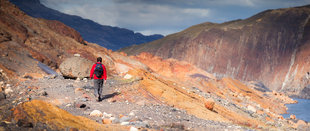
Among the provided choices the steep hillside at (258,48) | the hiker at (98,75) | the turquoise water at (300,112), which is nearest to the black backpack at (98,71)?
the hiker at (98,75)

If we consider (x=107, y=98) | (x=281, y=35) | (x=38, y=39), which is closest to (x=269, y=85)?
(x=281, y=35)

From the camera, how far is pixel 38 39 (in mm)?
23625

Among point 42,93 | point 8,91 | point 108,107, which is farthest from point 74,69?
point 108,107

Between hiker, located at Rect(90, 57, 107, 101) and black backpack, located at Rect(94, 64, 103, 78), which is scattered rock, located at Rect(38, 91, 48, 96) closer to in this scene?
hiker, located at Rect(90, 57, 107, 101)

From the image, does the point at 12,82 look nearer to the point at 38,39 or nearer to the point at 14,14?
the point at 38,39

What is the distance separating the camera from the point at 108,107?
27.3ft

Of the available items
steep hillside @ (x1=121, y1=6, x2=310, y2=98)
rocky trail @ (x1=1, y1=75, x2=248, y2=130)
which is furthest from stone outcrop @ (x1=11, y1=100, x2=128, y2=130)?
steep hillside @ (x1=121, y1=6, x2=310, y2=98)

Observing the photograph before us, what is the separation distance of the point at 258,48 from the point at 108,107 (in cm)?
10058

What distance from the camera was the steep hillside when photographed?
291 ft

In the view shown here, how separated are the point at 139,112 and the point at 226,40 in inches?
3964

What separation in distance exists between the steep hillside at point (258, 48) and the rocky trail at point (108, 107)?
81052mm

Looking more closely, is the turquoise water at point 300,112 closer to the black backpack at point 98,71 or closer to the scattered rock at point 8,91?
the black backpack at point 98,71

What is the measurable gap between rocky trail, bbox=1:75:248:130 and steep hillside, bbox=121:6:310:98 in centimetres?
8105

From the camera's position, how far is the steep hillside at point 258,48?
3487 inches
